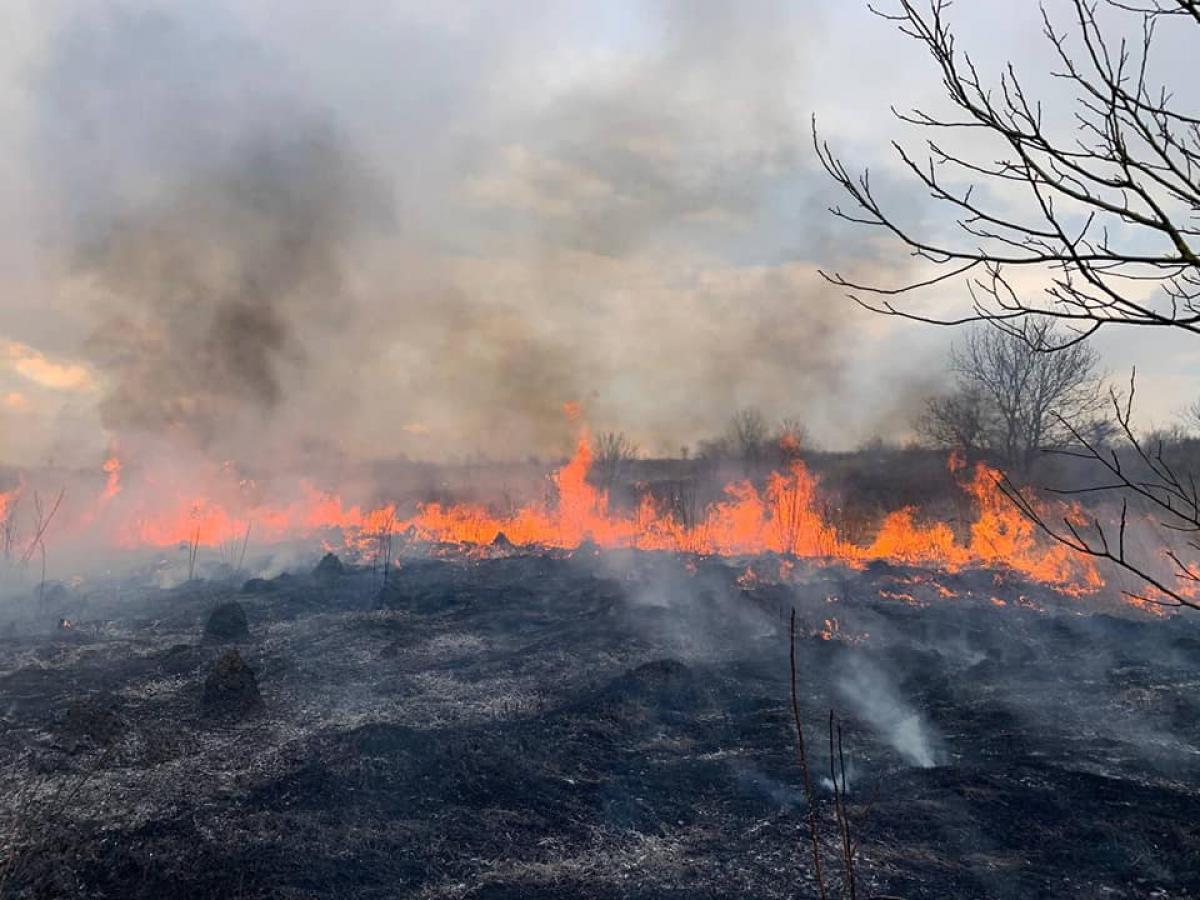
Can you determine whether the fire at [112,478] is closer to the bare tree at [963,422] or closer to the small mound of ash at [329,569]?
the small mound of ash at [329,569]

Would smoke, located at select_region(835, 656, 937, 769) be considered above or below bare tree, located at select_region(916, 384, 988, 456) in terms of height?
below

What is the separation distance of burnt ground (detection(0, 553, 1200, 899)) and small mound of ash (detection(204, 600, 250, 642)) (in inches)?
5.6

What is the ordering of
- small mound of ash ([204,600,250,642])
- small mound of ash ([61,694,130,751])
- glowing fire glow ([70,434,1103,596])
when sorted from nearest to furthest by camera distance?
1. small mound of ash ([61,694,130,751])
2. small mound of ash ([204,600,250,642])
3. glowing fire glow ([70,434,1103,596])

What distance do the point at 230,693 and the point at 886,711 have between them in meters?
9.81

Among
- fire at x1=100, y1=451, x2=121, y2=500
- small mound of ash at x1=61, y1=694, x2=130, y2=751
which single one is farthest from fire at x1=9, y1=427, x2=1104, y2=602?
small mound of ash at x1=61, y1=694, x2=130, y2=751

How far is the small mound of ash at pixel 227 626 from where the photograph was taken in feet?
46.0

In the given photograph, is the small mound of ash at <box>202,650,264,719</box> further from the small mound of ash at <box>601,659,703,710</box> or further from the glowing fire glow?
the glowing fire glow

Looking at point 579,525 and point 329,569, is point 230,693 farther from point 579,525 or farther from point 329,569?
point 579,525

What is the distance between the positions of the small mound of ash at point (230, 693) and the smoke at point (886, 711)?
8.95m

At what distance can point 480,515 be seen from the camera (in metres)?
32.6

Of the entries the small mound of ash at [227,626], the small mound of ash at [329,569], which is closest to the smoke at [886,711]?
the small mound of ash at [227,626]

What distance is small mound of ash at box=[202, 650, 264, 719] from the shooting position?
9.85 meters

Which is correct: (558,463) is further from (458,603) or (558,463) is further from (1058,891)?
(1058,891)

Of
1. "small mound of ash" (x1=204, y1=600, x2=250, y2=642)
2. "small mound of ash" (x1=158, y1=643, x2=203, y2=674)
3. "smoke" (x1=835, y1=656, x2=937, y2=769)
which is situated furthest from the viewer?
"small mound of ash" (x1=204, y1=600, x2=250, y2=642)
